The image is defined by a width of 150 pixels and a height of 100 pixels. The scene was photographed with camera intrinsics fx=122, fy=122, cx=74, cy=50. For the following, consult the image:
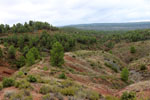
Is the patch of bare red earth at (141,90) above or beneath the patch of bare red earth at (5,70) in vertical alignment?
above

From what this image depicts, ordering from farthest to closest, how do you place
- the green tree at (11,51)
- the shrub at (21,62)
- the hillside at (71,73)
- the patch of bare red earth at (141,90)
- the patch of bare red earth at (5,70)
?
the green tree at (11,51) → the shrub at (21,62) → the patch of bare red earth at (5,70) → the patch of bare red earth at (141,90) → the hillside at (71,73)

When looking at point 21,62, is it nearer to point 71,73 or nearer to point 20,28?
point 71,73

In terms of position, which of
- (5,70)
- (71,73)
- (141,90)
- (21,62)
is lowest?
(5,70)

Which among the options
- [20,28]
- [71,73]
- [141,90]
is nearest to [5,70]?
[71,73]

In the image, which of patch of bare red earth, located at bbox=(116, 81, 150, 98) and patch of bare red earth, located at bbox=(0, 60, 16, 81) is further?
patch of bare red earth, located at bbox=(0, 60, 16, 81)

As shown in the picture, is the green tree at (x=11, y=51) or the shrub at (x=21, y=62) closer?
the shrub at (x=21, y=62)

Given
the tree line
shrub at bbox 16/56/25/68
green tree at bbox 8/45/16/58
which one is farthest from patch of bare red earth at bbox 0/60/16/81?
the tree line

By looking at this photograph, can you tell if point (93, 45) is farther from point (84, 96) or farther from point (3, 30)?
point (84, 96)

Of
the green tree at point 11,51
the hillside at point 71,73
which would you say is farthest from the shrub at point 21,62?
the green tree at point 11,51

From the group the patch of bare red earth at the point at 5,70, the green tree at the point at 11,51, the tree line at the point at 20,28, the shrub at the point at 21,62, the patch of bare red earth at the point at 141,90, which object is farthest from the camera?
the tree line at the point at 20,28

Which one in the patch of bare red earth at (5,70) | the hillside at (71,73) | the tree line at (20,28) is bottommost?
the patch of bare red earth at (5,70)

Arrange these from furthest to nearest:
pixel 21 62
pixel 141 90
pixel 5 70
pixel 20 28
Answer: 1. pixel 20 28
2. pixel 21 62
3. pixel 5 70
4. pixel 141 90

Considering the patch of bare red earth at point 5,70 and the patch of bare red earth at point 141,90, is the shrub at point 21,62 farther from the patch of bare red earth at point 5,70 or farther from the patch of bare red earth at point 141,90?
the patch of bare red earth at point 141,90

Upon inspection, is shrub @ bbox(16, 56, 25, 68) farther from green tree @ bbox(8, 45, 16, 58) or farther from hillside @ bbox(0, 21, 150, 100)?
green tree @ bbox(8, 45, 16, 58)
